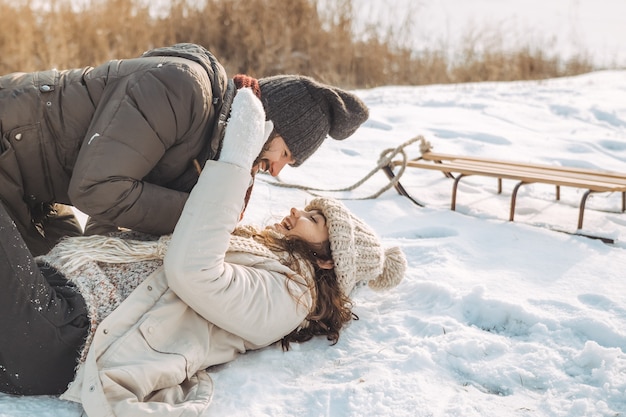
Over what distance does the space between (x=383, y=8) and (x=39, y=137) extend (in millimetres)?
7144

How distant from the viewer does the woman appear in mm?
2090

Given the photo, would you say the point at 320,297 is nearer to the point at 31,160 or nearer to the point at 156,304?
the point at 156,304

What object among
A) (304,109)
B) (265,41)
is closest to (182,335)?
(304,109)

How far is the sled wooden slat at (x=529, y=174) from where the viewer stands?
3.79 meters

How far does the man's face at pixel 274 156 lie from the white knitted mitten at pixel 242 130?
267 millimetres

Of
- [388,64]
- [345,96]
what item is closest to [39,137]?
[345,96]

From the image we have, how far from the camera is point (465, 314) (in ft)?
9.69

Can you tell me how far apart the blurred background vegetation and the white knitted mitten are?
5.19 m

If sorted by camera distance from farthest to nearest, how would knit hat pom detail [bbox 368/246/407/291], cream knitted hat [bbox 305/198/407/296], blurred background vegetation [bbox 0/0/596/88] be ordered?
blurred background vegetation [bbox 0/0/596/88] → knit hat pom detail [bbox 368/246/407/291] → cream knitted hat [bbox 305/198/407/296]

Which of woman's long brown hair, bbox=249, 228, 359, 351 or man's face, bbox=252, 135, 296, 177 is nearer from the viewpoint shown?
man's face, bbox=252, 135, 296, 177

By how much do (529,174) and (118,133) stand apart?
2.63 meters

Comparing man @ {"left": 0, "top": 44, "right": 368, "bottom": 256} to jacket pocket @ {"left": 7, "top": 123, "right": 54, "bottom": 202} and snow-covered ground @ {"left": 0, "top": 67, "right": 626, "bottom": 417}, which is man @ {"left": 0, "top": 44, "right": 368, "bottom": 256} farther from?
snow-covered ground @ {"left": 0, "top": 67, "right": 626, "bottom": 417}

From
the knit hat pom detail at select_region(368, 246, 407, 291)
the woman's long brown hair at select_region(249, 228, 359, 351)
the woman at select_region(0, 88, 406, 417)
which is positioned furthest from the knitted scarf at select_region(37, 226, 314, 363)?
the knit hat pom detail at select_region(368, 246, 407, 291)

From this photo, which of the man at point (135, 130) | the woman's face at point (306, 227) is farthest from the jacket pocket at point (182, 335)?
the woman's face at point (306, 227)
